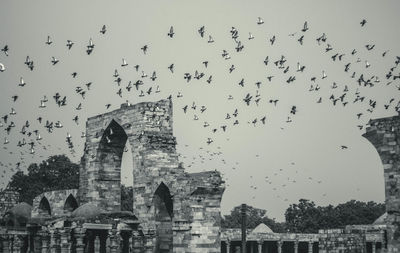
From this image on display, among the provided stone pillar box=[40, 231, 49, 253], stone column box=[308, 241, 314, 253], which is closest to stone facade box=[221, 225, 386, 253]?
stone column box=[308, 241, 314, 253]

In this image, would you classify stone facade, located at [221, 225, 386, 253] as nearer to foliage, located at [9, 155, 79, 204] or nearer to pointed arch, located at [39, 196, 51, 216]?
pointed arch, located at [39, 196, 51, 216]

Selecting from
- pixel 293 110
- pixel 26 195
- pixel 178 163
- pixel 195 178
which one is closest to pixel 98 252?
pixel 178 163

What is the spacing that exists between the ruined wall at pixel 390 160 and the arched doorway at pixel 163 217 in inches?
302

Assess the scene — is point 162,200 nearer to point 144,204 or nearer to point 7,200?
point 144,204

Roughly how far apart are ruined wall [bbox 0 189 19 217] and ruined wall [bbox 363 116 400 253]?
2063 centimetres

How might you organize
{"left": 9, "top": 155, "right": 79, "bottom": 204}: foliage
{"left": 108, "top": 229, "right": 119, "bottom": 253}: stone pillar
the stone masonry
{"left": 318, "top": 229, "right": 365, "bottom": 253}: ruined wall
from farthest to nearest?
{"left": 9, "top": 155, "right": 79, "bottom": 204}: foliage
{"left": 108, "top": 229, "right": 119, "bottom": 253}: stone pillar
{"left": 318, "top": 229, "right": 365, "bottom": 253}: ruined wall
the stone masonry

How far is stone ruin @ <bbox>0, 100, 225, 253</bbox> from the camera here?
16812 mm

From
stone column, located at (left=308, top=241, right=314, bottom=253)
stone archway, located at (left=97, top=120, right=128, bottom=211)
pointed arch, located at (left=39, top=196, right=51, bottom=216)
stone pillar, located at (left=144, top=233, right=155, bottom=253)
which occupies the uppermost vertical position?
stone archway, located at (left=97, top=120, right=128, bottom=211)

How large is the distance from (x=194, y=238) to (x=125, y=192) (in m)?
38.4

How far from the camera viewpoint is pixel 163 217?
22656 millimetres

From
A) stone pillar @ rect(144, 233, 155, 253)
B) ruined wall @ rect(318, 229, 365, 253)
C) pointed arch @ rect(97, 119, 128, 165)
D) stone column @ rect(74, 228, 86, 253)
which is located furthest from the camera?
pointed arch @ rect(97, 119, 128, 165)

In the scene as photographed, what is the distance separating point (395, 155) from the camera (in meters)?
19.7

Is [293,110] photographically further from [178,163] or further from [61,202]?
[61,202]

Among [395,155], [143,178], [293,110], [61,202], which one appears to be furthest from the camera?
[61,202]
